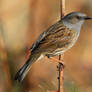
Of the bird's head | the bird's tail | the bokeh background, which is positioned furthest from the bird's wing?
the bokeh background

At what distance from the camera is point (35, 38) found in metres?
7.45

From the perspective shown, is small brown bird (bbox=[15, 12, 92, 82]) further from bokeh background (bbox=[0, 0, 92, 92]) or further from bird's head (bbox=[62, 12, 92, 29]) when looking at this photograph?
bokeh background (bbox=[0, 0, 92, 92])

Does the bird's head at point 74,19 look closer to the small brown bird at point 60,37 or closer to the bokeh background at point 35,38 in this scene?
the small brown bird at point 60,37

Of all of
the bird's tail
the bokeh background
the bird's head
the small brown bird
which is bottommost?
the bokeh background

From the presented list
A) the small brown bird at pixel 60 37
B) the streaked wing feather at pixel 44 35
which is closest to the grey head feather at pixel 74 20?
the small brown bird at pixel 60 37

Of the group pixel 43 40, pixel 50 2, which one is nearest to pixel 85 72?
pixel 50 2

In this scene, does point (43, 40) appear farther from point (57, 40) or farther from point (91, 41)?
point (91, 41)

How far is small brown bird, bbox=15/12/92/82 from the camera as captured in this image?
6.13m

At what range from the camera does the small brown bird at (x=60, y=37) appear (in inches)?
241

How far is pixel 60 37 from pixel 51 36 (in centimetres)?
15

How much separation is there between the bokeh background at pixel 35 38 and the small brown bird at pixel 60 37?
714mm

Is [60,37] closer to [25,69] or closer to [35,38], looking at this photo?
[25,69]

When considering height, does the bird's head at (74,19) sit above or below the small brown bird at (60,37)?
above

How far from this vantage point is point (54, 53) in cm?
620
